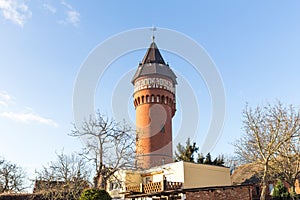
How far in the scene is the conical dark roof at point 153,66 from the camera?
1388 inches

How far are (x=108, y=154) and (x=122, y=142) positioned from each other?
129 centimetres

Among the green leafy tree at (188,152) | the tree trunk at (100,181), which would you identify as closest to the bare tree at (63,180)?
the tree trunk at (100,181)

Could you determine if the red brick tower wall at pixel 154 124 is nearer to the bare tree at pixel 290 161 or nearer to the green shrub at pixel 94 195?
the bare tree at pixel 290 161

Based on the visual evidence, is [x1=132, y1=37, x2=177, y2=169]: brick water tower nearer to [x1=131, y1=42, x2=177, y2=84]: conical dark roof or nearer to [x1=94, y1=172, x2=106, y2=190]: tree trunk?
[x1=131, y1=42, x2=177, y2=84]: conical dark roof

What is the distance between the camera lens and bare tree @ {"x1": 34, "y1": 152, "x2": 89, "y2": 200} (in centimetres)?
2480

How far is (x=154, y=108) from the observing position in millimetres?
34250

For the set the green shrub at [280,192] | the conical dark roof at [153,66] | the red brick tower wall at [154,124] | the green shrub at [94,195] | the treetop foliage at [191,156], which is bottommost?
the green shrub at [280,192]

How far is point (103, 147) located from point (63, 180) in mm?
6464

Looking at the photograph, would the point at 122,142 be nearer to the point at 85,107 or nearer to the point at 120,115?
the point at 120,115

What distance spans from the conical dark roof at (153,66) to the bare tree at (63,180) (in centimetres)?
1321

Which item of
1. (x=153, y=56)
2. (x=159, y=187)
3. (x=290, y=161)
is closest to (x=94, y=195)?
(x=159, y=187)

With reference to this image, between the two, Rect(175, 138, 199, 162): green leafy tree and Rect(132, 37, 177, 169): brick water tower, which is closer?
Rect(175, 138, 199, 162): green leafy tree

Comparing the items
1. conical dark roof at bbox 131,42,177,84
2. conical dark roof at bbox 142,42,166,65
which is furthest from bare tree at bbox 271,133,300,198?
conical dark roof at bbox 142,42,166,65

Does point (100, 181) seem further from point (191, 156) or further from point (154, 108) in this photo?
point (154, 108)
